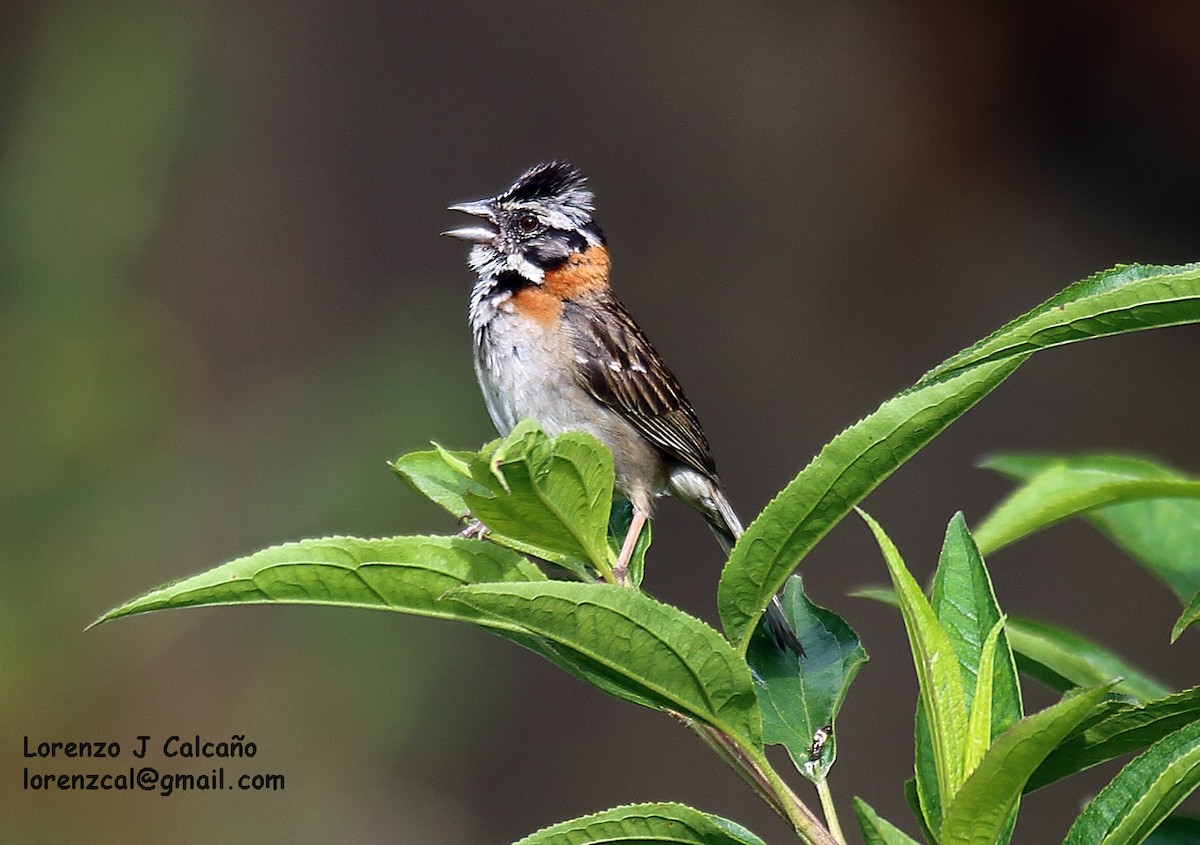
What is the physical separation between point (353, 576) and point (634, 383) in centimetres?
207

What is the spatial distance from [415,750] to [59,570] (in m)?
1.36

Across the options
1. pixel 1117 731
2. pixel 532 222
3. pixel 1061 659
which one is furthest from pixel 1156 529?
pixel 532 222

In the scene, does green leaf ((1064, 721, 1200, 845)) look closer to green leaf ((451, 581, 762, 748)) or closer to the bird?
green leaf ((451, 581, 762, 748))

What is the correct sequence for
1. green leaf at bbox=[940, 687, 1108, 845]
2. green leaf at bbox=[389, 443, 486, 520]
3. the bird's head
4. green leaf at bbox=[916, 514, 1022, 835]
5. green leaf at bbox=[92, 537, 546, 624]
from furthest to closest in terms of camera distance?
1. the bird's head
2. green leaf at bbox=[389, 443, 486, 520]
3. green leaf at bbox=[916, 514, 1022, 835]
4. green leaf at bbox=[92, 537, 546, 624]
5. green leaf at bbox=[940, 687, 1108, 845]

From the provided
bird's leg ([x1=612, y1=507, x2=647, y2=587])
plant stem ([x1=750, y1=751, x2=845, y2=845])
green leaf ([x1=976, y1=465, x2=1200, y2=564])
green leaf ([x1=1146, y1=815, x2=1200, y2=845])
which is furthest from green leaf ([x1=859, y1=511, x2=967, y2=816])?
bird's leg ([x1=612, y1=507, x2=647, y2=587])

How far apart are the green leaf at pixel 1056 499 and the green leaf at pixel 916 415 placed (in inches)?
9.0

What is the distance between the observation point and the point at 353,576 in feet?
4.32

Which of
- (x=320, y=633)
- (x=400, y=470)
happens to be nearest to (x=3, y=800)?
(x=320, y=633)

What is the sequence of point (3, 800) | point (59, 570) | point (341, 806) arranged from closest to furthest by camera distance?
point (3, 800) → point (59, 570) → point (341, 806)

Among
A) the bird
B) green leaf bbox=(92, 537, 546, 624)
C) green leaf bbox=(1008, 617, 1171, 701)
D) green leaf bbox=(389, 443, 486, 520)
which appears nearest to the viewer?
green leaf bbox=(92, 537, 546, 624)

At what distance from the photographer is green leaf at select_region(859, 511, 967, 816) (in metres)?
1.27

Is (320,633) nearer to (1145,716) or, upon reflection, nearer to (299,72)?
(299,72)

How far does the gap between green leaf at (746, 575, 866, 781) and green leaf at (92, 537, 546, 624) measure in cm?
35

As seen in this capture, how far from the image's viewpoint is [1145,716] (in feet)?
4.29
